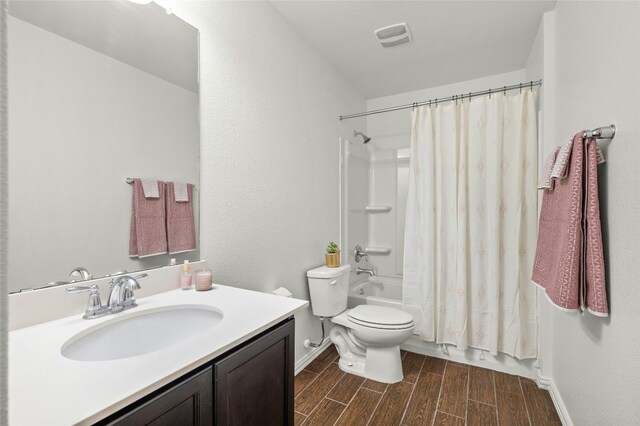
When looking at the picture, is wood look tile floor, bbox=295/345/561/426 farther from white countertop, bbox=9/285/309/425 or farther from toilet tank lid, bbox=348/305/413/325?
white countertop, bbox=9/285/309/425

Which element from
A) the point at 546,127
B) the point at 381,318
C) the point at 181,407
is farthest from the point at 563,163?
the point at 181,407

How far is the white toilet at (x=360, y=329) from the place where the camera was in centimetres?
195

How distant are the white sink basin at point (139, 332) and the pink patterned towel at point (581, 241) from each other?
136 centimetres

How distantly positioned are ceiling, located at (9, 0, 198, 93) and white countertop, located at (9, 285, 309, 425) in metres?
0.94

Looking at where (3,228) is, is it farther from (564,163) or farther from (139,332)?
(564,163)

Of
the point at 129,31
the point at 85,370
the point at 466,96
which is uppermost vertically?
the point at 466,96

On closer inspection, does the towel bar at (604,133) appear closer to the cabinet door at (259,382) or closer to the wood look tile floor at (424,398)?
the cabinet door at (259,382)

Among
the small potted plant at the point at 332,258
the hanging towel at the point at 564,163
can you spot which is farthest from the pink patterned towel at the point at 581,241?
the small potted plant at the point at 332,258

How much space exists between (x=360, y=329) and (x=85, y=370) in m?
1.64

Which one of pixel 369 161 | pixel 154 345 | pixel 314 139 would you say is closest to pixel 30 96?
pixel 154 345

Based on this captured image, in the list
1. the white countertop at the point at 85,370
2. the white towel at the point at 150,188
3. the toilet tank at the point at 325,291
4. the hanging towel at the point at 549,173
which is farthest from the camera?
the toilet tank at the point at 325,291

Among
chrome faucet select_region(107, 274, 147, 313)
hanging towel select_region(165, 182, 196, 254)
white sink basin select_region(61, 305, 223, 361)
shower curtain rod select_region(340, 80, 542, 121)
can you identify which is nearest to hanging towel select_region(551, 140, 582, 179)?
shower curtain rod select_region(340, 80, 542, 121)

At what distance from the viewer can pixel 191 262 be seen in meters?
1.34

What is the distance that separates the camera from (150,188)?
1216 millimetres
